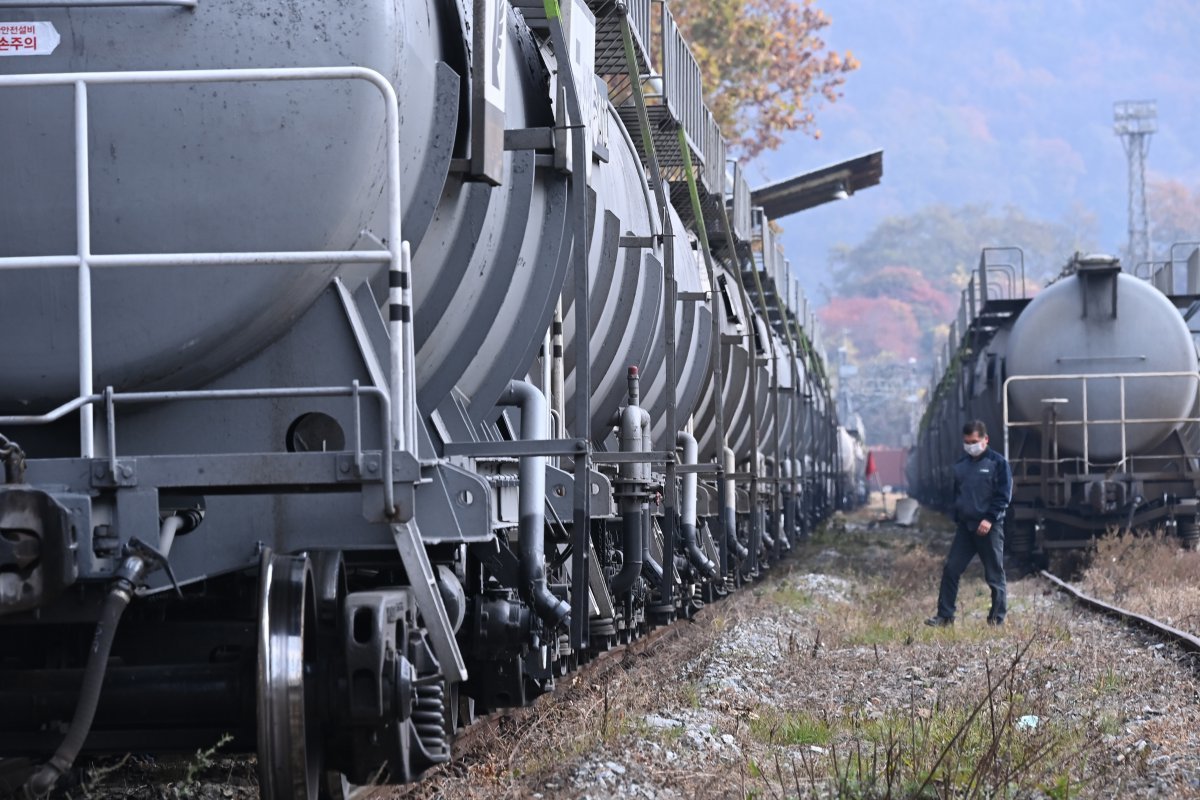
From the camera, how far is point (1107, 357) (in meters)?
17.2

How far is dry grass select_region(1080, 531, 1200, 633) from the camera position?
12.9 meters

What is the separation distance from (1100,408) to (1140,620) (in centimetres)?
587

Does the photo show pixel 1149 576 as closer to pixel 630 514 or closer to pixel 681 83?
pixel 681 83

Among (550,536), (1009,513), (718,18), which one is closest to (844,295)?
(718,18)

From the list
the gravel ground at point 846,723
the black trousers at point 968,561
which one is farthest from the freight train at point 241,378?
the black trousers at point 968,561

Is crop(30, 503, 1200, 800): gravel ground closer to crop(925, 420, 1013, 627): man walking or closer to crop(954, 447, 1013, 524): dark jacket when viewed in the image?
crop(925, 420, 1013, 627): man walking

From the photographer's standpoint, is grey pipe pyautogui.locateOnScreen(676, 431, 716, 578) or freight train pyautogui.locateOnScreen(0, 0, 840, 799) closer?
freight train pyautogui.locateOnScreen(0, 0, 840, 799)

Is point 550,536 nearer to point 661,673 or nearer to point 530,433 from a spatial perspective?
point 530,433

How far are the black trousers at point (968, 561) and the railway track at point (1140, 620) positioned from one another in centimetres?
91

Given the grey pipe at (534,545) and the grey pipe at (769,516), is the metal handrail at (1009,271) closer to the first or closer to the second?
the grey pipe at (769,516)

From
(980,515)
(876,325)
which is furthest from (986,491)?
(876,325)

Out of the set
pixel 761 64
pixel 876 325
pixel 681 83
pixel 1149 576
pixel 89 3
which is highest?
pixel 876 325

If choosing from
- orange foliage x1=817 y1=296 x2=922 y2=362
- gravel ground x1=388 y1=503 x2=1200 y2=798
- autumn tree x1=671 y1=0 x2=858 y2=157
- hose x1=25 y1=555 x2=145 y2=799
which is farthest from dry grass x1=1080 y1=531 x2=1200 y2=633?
orange foliage x1=817 y1=296 x2=922 y2=362

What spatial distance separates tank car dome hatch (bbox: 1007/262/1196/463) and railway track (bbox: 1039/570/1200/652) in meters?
2.14
